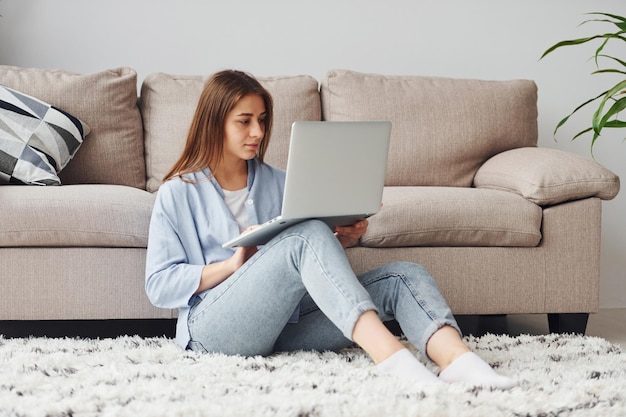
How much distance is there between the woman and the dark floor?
0.70 metres

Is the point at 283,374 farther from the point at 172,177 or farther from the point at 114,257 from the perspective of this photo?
the point at 114,257

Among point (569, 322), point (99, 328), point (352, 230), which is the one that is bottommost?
point (99, 328)

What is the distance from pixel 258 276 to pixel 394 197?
0.85 m

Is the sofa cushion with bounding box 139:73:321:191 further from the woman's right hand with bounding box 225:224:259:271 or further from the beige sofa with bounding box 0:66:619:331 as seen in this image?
the woman's right hand with bounding box 225:224:259:271

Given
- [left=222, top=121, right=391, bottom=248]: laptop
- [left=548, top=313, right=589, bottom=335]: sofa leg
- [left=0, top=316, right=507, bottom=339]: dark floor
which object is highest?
[left=222, top=121, right=391, bottom=248]: laptop

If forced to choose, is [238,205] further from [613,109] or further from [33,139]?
[613,109]

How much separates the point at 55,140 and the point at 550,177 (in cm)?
159

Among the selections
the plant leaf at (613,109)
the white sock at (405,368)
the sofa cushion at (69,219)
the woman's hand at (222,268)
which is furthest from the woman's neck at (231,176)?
the plant leaf at (613,109)

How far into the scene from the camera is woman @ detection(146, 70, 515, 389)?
170 cm

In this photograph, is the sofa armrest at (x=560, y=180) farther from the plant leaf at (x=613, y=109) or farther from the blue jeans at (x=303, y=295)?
the blue jeans at (x=303, y=295)

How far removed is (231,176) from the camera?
2076 millimetres

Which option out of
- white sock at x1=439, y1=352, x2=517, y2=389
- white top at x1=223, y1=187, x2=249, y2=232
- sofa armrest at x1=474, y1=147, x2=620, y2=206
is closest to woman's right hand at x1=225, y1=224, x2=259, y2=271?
white top at x1=223, y1=187, x2=249, y2=232

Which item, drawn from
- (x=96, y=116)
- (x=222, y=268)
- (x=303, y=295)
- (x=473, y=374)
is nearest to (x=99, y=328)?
(x=96, y=116)

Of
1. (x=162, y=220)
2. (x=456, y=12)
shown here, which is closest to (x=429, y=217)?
(x=162, y=220)
